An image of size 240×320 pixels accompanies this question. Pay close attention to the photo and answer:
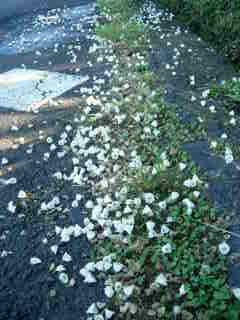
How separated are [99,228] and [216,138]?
1418 millimetres

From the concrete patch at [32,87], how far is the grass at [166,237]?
5.89 ft

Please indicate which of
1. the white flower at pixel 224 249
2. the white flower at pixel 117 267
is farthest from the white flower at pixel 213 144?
the white flower at pixel 117 267

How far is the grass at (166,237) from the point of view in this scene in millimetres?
2518

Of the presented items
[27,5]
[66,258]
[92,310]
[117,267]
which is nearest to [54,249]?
[66,258]

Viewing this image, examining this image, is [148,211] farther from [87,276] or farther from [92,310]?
[92,310]

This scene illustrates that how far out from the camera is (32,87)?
6547 mm

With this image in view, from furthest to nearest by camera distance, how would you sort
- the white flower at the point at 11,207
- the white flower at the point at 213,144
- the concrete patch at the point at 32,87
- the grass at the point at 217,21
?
the grass at the point at 217,21
the concrete patch at the point at 32,87
the white flower at the point at 213,144
the white flower at the point at 11,207

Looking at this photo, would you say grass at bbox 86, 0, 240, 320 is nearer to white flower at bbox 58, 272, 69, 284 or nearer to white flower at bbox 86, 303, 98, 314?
white flower at bbox 86, 303, 98, 314

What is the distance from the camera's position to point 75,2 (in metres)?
14.3

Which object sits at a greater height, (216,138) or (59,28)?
(216,138)

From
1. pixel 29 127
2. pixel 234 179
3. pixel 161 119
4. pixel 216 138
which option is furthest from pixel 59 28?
pixel 234 179

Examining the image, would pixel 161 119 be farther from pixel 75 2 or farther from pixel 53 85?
pixel 75 2

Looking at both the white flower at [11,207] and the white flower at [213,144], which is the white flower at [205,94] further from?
the white flower at [11,207]

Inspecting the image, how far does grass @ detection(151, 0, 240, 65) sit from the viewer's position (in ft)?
20.7
